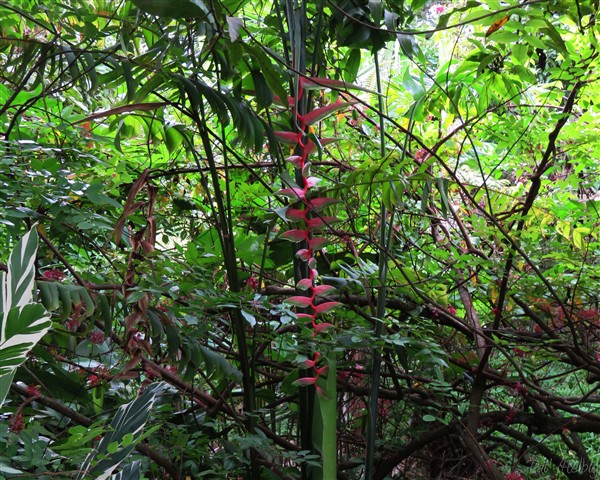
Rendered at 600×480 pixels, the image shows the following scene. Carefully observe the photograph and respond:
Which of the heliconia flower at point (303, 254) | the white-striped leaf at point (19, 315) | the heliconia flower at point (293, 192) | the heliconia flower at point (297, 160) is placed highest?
the heliconia flower at point (297, 160)

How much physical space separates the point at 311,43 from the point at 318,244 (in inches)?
Answer: 21.7

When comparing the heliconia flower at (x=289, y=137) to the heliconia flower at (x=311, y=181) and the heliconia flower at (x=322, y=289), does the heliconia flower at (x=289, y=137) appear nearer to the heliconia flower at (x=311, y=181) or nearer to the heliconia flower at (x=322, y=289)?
the heliconia flower at (x=311, y=181)

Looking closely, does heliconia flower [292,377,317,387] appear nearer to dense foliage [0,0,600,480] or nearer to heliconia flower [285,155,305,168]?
dense foliage [0,0,600,480]

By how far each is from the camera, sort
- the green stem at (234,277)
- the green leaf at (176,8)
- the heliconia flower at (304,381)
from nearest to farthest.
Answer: the green leaf at (176,8)
the heliconia flower at (304,381)
the green stem at (234,277)

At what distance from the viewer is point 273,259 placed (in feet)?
5.37

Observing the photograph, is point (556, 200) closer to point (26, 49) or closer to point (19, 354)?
point (26, 49)

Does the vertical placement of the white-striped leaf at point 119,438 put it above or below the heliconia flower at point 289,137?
below

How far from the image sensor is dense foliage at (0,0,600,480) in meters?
0.97

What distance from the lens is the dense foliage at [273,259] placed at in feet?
3.17

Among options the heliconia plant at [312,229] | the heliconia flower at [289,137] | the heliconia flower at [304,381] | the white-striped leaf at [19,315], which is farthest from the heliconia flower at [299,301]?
the white-striped leaf at [19,315]

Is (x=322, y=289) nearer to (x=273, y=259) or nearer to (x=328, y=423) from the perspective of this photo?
(x=328, y=423)

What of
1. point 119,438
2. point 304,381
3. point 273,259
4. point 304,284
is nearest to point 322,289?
point 304,284

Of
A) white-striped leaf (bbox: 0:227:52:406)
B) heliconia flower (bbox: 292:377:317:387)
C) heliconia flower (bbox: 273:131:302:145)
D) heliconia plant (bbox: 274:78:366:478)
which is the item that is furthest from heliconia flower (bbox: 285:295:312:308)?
white-striped leaf (bbox: 0:227:52:406)

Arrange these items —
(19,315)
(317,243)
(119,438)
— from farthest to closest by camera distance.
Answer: (317,243) → (119,438) → (19,315)
